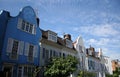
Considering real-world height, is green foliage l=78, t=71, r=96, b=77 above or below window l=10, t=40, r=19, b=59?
below

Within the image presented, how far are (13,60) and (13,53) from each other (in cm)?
99

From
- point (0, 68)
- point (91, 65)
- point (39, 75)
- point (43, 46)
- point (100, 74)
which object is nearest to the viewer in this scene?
point (0, 68)

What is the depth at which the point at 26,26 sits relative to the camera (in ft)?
80.1

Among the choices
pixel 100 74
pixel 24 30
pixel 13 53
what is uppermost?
pixel 24 30

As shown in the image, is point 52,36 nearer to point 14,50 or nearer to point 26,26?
point 26,26

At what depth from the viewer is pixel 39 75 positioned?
972 inches

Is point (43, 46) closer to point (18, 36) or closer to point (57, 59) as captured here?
point (57, 59)

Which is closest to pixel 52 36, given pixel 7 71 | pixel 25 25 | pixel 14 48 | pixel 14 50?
pixel 25 25

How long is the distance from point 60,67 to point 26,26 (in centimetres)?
854

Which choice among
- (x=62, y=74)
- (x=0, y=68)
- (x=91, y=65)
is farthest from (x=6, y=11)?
(x=91, y=65)

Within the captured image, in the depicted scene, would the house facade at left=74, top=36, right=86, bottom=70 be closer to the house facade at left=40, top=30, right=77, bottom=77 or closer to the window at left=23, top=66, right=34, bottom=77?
the house facade at left=40, top=30, right=77, bottom=77

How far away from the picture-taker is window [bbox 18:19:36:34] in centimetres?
2326

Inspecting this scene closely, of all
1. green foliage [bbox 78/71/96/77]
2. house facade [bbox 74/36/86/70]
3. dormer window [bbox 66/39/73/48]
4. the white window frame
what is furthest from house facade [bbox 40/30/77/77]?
green foliage [bbox 78/71/96/77]

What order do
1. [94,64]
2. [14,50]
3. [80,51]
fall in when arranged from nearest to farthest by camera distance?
[14,50], [80,51], [94,64]
